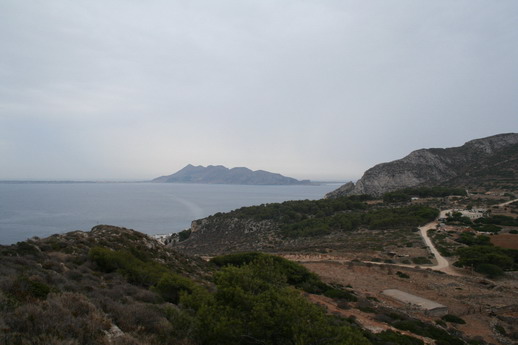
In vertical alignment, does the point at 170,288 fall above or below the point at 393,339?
above

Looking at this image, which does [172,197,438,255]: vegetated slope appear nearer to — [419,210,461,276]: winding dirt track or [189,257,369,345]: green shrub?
[419,210,461,276]: winding dirt track

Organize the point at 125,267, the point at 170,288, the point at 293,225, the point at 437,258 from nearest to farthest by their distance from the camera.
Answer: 1. the point at 170,288
2. the point at 125,267
3. the point at 437,258
4. the point at 293,225

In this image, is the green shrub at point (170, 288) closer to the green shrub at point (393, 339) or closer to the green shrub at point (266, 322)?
the green shrub at point (266, 322)

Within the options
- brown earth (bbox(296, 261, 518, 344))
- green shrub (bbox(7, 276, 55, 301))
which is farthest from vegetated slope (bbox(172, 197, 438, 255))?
green shrub (bbox(7, 276, 55, 301))

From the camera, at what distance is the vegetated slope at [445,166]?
79.8 metres

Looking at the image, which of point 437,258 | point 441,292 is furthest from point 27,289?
point 437,258

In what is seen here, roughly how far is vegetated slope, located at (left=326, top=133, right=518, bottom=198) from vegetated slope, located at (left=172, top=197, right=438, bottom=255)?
3632cm

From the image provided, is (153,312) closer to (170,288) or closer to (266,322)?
(266,322)

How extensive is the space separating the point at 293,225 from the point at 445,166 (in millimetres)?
72252

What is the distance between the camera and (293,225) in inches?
1802

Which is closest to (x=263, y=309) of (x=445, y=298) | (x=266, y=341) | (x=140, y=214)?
(x=266, y=341)

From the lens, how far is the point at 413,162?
314 feet

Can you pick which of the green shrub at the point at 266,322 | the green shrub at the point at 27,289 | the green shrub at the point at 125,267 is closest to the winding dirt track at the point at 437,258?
the green shrub at the point at 266,322

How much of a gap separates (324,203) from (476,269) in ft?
112
